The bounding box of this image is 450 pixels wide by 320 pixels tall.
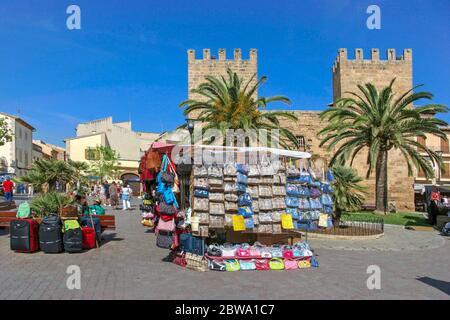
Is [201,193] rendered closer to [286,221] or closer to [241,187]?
[241,187]

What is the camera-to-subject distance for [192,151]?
8852mm

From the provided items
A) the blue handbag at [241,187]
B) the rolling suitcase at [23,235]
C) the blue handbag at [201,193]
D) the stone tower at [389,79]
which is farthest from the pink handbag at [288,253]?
the stone tower at [389,79]

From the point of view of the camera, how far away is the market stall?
8188 millimetres

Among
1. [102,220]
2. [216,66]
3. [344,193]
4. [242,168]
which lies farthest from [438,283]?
[216,66]

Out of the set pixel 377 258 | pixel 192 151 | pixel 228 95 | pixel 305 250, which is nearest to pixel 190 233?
pixel 192 151

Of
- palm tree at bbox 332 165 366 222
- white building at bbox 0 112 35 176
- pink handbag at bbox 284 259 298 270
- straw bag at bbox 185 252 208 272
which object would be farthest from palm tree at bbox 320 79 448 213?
white building at bbox 0 112 35 176

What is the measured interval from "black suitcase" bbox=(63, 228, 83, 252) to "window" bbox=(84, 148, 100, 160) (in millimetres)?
42761

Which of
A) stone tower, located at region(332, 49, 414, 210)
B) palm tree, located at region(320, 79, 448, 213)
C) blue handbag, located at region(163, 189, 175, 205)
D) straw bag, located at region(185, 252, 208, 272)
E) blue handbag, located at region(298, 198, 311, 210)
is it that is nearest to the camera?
straw bag, located at region(185, 252, 208, 272)

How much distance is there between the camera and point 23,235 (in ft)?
30.8

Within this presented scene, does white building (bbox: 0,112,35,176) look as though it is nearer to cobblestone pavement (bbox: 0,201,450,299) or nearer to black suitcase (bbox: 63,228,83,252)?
black suitcase (bbox: 63,228,83,252)

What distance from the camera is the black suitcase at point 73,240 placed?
370 inches

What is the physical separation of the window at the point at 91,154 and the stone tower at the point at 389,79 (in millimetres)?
30505
